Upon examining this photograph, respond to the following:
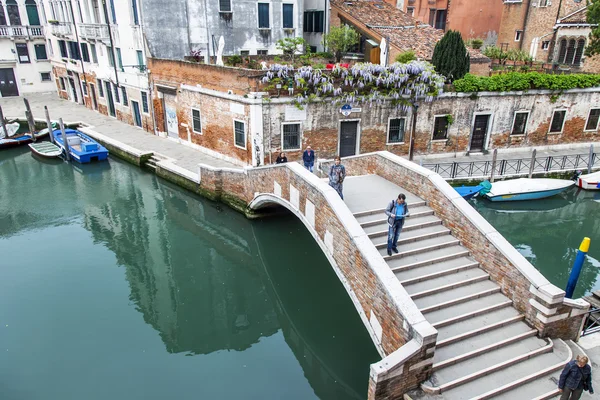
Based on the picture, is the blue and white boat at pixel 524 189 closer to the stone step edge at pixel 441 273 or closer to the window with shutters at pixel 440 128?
the window with shutters at pixel 440 128

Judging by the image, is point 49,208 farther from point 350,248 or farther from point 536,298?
point 536,298

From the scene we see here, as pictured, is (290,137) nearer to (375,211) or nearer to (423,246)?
(375,211)

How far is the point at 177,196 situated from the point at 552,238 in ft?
39.6

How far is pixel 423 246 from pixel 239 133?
8943mm

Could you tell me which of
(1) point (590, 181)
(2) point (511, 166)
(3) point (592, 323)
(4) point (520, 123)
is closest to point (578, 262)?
(3) point (592, 323)

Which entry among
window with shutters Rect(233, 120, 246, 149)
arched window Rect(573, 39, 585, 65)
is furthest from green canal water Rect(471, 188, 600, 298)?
arched window Rect(573, 39, 585, 65)

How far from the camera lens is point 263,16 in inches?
797

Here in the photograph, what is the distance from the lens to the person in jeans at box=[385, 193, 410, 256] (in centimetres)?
766

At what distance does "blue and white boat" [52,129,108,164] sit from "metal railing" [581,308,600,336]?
17937mm

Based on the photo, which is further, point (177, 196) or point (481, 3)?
point (481, 3)

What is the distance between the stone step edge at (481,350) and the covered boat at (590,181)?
11.0 m

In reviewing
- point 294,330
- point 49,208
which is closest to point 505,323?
point 294,330

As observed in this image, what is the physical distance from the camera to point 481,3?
2734cm

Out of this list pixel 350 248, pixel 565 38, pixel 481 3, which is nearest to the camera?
pixel 350 248
